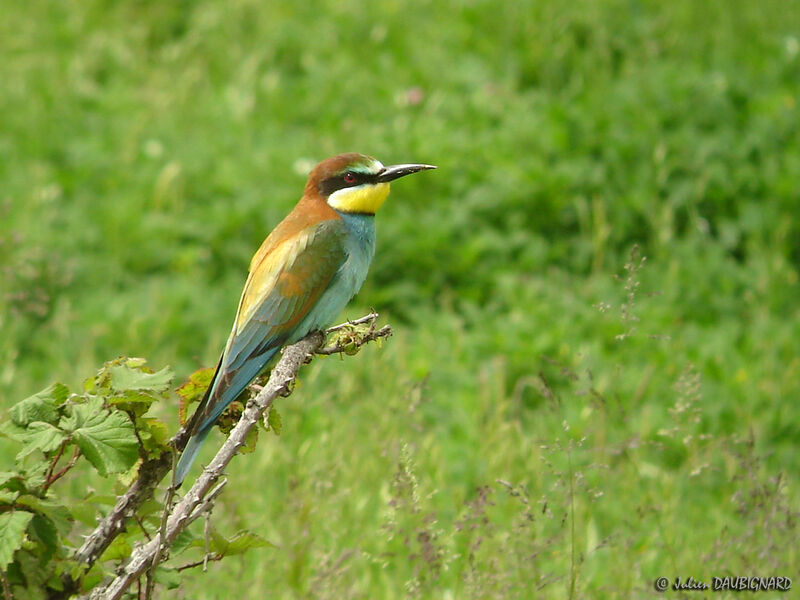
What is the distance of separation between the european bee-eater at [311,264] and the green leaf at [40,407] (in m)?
0.47

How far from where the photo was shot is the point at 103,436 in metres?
1.94

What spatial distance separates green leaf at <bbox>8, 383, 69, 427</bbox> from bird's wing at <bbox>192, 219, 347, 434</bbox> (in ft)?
1.73

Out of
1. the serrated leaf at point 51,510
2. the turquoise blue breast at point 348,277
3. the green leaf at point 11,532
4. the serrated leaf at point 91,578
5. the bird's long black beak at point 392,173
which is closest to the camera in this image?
the green leaf at point 11,532

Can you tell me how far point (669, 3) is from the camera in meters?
6.84

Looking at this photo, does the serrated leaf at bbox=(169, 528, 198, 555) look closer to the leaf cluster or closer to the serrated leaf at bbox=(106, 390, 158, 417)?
the leaf cluster

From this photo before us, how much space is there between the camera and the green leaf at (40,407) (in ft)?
6.38

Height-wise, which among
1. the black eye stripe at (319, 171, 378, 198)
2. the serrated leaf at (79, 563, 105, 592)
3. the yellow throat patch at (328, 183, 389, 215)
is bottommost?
the serrated leaf at (79, 563, 105, 592)

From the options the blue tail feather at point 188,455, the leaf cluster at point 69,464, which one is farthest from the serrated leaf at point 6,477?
the blue tail feather at point 188,455

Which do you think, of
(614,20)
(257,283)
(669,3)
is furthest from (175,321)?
(669,3)

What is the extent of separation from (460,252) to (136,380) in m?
3.26

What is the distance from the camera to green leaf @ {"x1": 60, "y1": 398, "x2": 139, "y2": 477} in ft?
6.29

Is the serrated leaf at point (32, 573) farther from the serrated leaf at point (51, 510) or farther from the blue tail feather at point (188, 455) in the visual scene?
the blue tail feather at point (188, 455)

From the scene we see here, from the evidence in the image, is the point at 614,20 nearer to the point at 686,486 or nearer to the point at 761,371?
the point at 761,371

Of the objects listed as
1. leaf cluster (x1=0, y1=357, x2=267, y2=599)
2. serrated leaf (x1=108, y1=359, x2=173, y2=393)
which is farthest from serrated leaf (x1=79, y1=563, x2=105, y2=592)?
serrated leaf (x1=108, y1=359, x2=173, y2=393)
